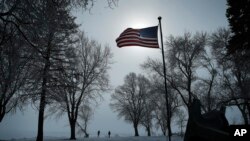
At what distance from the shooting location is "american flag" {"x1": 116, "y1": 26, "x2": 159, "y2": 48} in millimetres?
13438

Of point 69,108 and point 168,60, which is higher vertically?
point 168,60

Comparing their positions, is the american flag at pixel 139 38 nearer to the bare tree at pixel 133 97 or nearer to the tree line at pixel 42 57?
the tree line at pixel 42 57

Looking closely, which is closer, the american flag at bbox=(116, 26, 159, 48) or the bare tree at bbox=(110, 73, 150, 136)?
the american flag at bbox=(116, 26, 159, 48)

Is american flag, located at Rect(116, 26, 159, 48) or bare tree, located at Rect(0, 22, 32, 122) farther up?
american flag, located at Rect(116, 26, 159, 48)

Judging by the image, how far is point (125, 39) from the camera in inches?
529

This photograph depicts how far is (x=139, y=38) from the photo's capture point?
533 inches

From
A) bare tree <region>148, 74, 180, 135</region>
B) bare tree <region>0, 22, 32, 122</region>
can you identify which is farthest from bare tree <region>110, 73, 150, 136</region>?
bare tree <region>0, 22, 32, 122</region>

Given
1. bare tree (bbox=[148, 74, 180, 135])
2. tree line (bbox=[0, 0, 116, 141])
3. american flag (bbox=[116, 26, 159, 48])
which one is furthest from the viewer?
bare tree (bbox=[148, 74, 180, 135])

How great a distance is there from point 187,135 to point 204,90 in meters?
31.3

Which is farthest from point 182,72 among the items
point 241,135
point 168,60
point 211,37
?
point 241,135

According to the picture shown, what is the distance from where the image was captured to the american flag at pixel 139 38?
44.1 ft

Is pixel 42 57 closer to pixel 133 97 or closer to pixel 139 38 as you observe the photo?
pixel 139 38

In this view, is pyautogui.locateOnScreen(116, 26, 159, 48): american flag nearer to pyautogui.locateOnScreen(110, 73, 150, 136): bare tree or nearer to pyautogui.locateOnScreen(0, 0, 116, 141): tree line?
pyautogui.locateOnScreen(0, 0, 116, 141): tree line

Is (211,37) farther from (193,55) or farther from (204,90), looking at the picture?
(204,90)
